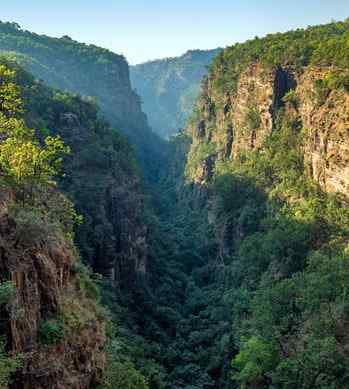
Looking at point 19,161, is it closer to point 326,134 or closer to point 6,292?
point 6,292

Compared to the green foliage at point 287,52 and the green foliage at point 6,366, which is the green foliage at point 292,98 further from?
the green foliage at point 6,366

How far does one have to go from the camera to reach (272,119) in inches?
2475

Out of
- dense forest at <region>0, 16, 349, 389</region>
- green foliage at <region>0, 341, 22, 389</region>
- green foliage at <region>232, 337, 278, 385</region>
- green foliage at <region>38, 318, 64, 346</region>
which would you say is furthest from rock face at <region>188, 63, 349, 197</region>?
green foliage at <region>0, 341, 22, 389</region>

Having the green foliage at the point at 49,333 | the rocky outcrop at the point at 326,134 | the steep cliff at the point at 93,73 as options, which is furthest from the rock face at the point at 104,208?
the steep cliff at the point at 93,73

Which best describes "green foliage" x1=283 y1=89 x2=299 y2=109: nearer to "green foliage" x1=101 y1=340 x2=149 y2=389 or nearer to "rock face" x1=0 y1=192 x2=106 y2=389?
"green foliage" x1=101 y1=340 x2=149 y2=389

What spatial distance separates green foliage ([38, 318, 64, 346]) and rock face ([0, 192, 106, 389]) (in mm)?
82

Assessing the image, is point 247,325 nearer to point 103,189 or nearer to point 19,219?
point 103,189

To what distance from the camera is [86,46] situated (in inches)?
6009

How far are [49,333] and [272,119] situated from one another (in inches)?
1992

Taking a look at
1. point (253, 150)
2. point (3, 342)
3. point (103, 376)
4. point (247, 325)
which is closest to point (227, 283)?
point (247, 325)

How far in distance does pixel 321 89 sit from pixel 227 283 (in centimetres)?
2267

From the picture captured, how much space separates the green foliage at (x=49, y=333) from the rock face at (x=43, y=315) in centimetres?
8

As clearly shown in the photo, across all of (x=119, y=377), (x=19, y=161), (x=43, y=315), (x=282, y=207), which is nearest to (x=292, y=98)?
(x=282, y=207)

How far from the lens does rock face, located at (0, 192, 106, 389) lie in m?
16.2
